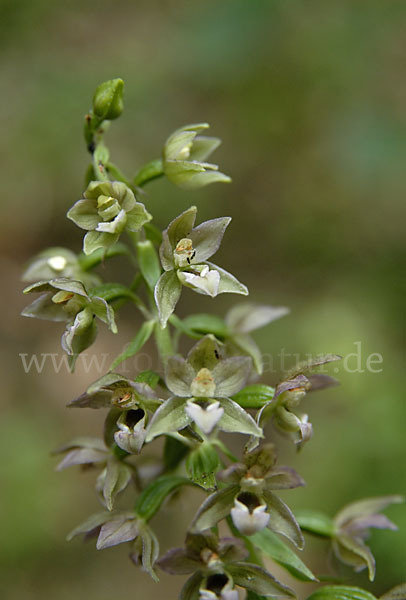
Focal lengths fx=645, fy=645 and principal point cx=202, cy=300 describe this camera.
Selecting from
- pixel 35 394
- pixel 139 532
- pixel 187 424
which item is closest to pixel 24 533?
pixel 35 394

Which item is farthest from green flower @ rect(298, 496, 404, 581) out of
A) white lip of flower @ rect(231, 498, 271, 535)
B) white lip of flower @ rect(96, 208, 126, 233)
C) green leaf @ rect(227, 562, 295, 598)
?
white lip of flower @ rect(96, 208, 126, 233)

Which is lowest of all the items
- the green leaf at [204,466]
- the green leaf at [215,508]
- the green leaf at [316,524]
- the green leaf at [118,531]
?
the green leaf at [316,524]

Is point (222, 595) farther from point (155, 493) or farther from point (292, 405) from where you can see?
point (292, 405)

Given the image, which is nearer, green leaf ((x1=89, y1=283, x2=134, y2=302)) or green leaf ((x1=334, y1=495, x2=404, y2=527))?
green leaf ((x1=89, y1=283, x2=134, y2=302))

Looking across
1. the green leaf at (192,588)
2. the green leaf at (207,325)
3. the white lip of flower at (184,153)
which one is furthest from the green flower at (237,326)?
the green leaf at (192,588)

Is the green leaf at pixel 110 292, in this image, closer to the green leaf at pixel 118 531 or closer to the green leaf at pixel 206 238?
the green leaf at pixel 206 238

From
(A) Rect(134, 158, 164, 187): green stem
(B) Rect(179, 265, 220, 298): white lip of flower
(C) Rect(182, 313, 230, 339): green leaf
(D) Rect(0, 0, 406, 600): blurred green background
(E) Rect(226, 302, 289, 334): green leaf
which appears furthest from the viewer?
(D) Rect(0, 0, 406, 600): blurred green background

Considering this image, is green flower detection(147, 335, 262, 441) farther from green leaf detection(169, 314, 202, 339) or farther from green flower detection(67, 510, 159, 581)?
green flower detection(67, 510, 159, 581)
